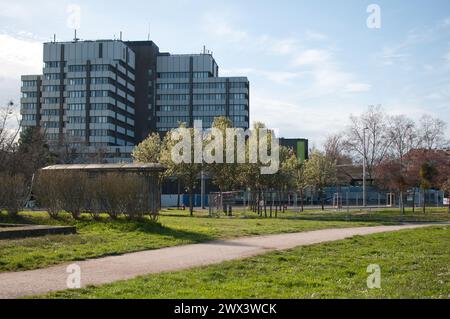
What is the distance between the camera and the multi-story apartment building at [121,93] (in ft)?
383

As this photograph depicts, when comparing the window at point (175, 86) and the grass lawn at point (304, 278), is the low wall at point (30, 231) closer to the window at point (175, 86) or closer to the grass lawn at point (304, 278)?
the grass lawn at point (304, 278)

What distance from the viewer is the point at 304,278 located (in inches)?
384

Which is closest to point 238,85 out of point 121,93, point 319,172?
point 121,93

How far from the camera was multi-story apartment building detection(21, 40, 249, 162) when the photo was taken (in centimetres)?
11669

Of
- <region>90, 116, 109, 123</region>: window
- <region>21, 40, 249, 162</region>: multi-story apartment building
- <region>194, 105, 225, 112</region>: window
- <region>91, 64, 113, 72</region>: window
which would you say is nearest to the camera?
<region>91, 64, 113, 72</region>: window

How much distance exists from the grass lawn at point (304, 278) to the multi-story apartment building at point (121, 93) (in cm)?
9276

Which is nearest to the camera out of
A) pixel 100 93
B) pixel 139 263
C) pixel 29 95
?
pixel 139 263

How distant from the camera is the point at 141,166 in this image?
23.0 meters

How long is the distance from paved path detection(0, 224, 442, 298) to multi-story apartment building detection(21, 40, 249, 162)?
89406 millimetres

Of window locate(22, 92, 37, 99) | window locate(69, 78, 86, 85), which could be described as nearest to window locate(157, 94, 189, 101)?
window locate(69, 78, 86, 85)

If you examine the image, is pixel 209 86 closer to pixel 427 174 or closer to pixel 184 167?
pixel 184 167

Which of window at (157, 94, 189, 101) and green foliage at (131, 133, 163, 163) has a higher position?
window at (157, 94, 189, 101)

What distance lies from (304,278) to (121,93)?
116861 mm

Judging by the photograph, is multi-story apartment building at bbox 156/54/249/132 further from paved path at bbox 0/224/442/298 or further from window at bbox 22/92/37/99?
paved path at bbox 0/224/442/298
